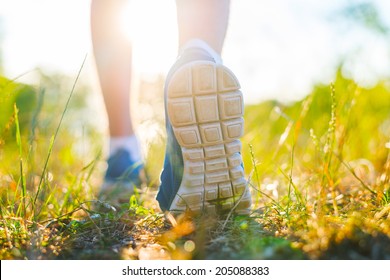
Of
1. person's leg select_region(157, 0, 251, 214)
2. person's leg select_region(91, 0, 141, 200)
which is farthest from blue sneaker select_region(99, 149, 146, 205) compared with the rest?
person's leg select_region(157, 0, 251, 214)

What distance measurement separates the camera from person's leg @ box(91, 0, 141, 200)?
6.71 ft

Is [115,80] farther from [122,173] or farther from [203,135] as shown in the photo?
[203,135]

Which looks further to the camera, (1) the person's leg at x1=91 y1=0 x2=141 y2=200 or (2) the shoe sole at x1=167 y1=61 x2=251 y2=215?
(1) the person's leg at x1=91 y1=0 x2=141 y2=200

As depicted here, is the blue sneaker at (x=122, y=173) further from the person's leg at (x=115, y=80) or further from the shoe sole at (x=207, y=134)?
the shoe sole at (x=207, y=134)

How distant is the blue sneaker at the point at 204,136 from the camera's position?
127 cm

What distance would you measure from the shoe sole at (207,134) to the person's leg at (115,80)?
0.78 m

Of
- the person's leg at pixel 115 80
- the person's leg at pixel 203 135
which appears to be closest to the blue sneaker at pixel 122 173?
the person's leg at pixel 115 80

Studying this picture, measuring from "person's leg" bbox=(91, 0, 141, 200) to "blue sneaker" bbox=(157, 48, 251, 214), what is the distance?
758mm

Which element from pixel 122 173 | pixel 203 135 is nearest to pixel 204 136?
pixel 203 135

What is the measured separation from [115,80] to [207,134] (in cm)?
101

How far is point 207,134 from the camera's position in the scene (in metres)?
1.29

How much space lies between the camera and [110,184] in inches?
82.9

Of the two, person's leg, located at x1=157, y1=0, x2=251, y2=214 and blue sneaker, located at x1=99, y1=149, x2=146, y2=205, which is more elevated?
person's leg, located at x1=157, y1=0, x2=251, y2=214

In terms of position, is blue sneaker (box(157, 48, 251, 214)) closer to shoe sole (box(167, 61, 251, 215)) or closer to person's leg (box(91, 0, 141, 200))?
shoe sole (box(167, 61, 251, 215))
